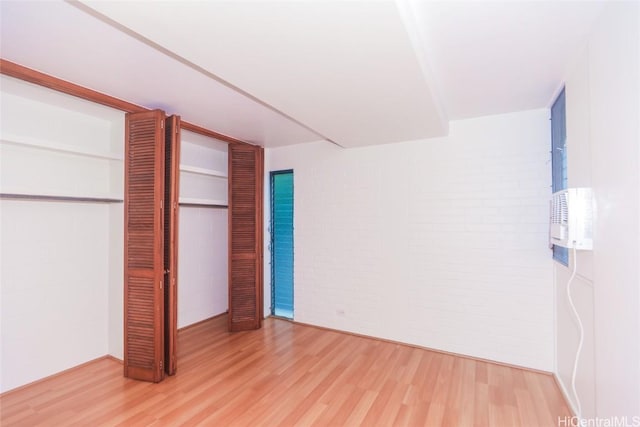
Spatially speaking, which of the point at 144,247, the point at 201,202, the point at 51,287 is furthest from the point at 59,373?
the point at 201,202

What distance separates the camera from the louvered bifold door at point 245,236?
3.95 m

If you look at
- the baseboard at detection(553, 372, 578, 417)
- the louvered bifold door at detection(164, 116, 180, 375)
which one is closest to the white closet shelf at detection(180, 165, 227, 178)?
the louvered bifold door at detection(164, 116, 180, 375)

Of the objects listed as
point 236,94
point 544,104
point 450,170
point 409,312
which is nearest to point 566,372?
point 409,312

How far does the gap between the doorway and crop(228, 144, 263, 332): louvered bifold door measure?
1.62 ft

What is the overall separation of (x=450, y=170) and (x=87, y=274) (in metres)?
3.89

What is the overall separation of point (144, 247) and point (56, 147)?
1080 mm

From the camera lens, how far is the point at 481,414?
7.39ft

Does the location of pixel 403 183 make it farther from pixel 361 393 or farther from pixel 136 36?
pixel 136 36

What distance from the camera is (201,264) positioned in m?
4.27

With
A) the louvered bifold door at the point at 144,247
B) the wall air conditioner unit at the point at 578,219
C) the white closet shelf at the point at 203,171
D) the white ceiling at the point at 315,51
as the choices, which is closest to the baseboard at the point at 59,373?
the louvered bifold door at the point at 144,247

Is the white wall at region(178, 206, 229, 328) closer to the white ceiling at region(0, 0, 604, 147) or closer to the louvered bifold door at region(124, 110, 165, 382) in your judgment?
the louvered bifold door at region(124, 110, 165, 382)

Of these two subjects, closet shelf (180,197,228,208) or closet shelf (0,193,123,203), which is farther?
closet shelf (180,197,228,208)

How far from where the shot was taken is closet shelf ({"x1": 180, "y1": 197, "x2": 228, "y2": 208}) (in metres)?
3.75

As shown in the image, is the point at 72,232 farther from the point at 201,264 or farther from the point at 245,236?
the point at 245,236
